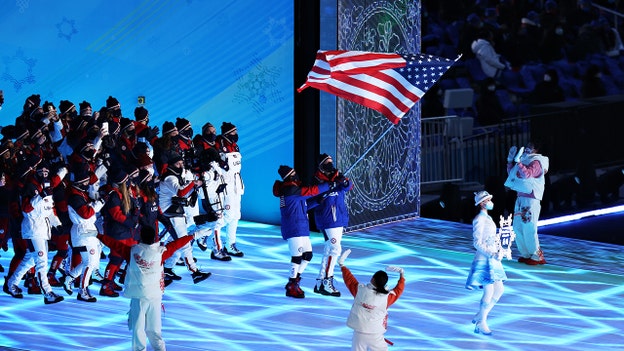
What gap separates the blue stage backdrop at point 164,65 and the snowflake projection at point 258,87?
2 cm

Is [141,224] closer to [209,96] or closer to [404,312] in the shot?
[404,312]

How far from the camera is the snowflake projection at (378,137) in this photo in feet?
63.6

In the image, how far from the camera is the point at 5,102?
2077 cm

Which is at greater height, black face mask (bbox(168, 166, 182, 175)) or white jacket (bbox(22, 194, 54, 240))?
black face mask (bbox(168, 166, 182, 175))

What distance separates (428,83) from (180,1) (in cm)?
555

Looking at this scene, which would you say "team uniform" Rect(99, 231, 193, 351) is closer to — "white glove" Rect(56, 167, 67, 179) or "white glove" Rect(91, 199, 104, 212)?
"white glove" Rect(91, 199, 104, 212)

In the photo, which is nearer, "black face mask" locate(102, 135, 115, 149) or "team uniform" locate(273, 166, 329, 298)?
"team uniform" locate(273, 166, 329, 298)

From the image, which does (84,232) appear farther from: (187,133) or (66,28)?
(66,28)

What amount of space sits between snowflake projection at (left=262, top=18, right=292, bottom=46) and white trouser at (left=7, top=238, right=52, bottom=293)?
588 centimetres

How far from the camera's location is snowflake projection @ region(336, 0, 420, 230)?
19.4 m

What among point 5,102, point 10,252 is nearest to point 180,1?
point 5,102

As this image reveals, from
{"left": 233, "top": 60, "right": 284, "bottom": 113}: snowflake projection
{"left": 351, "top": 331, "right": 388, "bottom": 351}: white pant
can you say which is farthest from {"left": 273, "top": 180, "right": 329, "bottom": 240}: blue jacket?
{"left": 233, "top": 60, "right": 284, "bottom": 113}: snowflake projection

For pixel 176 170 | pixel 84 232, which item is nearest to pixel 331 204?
pixel 176 170

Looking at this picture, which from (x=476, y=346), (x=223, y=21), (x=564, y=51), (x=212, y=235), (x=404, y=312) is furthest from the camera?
(x=564, y=51)
